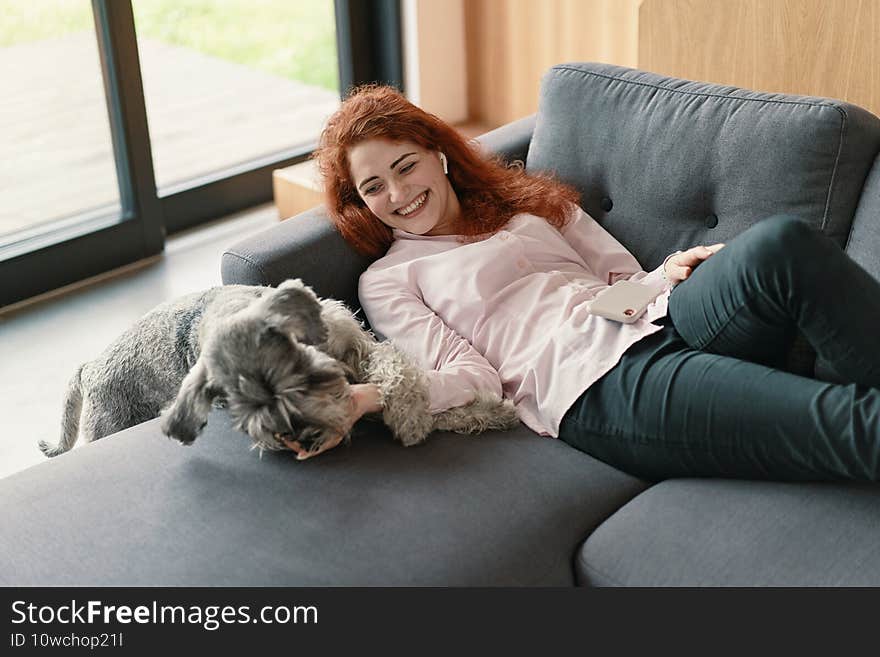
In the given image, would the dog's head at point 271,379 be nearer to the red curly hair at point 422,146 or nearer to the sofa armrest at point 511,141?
the red curly hair at point 422,146

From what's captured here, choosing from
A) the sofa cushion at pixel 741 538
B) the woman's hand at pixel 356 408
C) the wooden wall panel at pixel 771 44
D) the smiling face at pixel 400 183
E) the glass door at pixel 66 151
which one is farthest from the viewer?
the glass door at pixel 66 151

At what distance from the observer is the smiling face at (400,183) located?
2.30m

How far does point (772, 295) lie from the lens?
Result: 5.94ft

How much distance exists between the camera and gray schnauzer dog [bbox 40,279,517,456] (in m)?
1.76

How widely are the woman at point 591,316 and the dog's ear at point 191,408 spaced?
0.57ft

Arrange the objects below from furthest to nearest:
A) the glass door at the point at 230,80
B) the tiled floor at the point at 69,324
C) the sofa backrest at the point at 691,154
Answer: the glass door at the point at 230,80
the tiled floor at the point at 69,324
the sofa backrest at the point at 691,154

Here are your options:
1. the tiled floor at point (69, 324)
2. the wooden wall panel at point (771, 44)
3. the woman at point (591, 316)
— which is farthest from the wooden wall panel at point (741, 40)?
the tiled floor at point (69, 324)

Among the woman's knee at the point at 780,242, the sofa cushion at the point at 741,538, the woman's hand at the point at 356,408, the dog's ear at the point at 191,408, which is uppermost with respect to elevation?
the woman's knee at the point at 780,242

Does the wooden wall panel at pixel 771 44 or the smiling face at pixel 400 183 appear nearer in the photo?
the smiling face at pixel 400 183

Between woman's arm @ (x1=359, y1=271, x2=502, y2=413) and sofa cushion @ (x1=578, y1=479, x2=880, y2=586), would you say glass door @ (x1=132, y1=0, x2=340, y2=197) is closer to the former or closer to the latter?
woman's arm @ (x1=359, y1=271, x2=502, y2=413)

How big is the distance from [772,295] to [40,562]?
1.28 meters

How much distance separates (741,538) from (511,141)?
4.20 ft

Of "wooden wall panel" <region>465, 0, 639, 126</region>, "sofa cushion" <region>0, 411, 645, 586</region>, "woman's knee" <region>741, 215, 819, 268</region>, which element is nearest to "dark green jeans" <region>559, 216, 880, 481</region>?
"woman's knee" <region>741, 215, 819, 268</region>

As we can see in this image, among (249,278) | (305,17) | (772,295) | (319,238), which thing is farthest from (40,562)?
(305,17)
